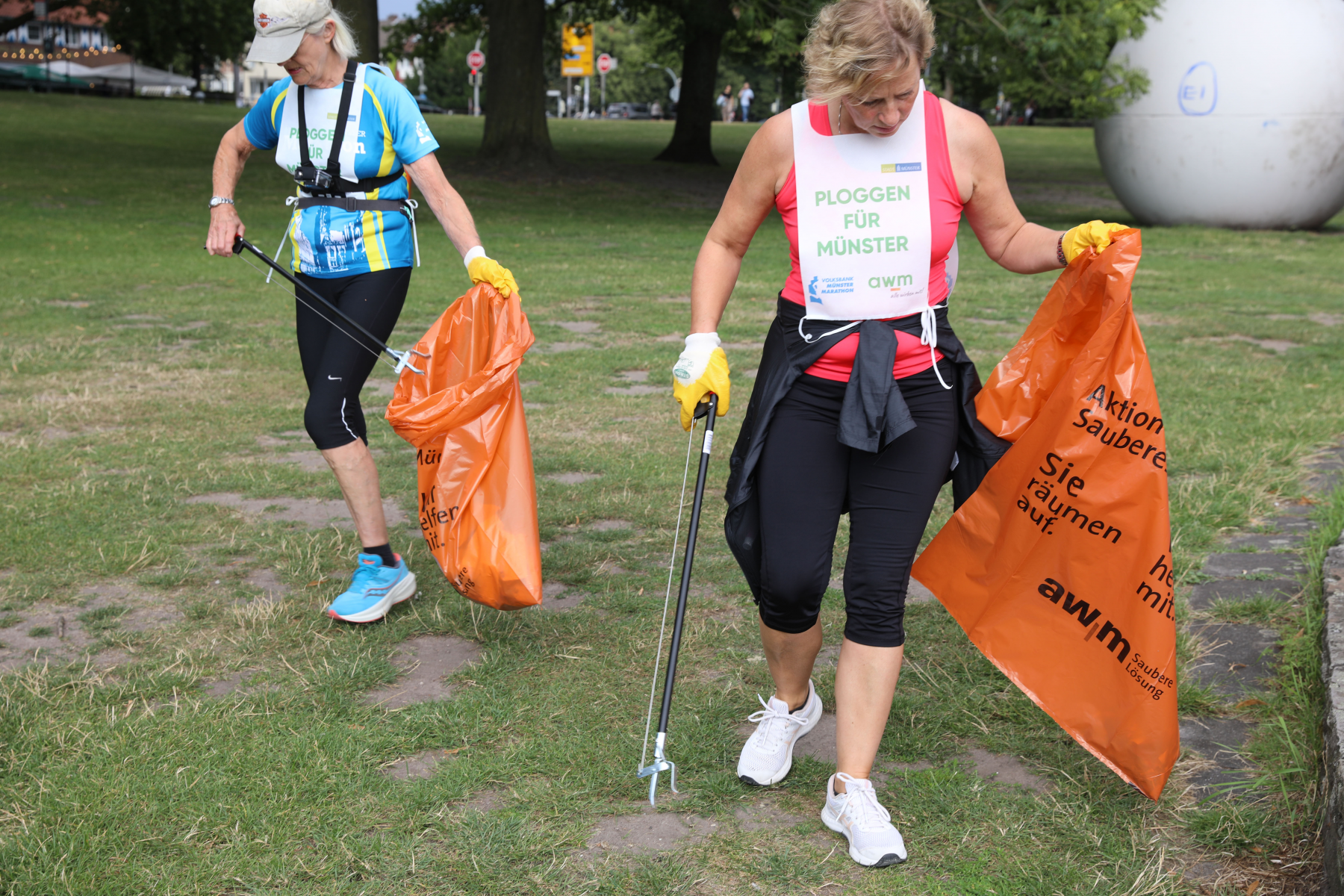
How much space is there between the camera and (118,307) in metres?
9.27

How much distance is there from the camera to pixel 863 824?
270 centimetres

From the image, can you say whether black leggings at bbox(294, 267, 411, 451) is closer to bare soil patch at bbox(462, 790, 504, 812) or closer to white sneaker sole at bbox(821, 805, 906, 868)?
bare soil patch at bbox(462, 790, 504, 812)

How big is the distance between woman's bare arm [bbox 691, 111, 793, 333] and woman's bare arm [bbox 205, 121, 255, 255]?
183 centimetres

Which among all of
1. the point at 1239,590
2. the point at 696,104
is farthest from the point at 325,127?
the point at 696,104

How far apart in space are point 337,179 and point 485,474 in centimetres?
111

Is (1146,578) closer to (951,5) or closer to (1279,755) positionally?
(1279,755)

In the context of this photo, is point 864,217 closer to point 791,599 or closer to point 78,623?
point 791,599

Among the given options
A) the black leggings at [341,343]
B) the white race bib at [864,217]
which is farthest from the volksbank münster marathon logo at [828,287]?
the black leggings at [341,343]

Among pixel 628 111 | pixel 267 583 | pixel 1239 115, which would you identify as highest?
pixel 628 111

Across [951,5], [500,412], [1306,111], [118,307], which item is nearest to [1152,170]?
[1306,111]

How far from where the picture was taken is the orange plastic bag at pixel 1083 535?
109 inches

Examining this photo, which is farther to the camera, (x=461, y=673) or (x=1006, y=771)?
(x=461, y=673)

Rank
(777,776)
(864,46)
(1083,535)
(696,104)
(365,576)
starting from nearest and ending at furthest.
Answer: (864,46) < (1083,535) < (777,776) < (365,576) < (696,104)

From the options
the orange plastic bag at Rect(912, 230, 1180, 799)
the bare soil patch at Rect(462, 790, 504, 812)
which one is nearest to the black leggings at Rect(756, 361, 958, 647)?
the orange plastic bag at Rect(912, 230, 1180, 799)
